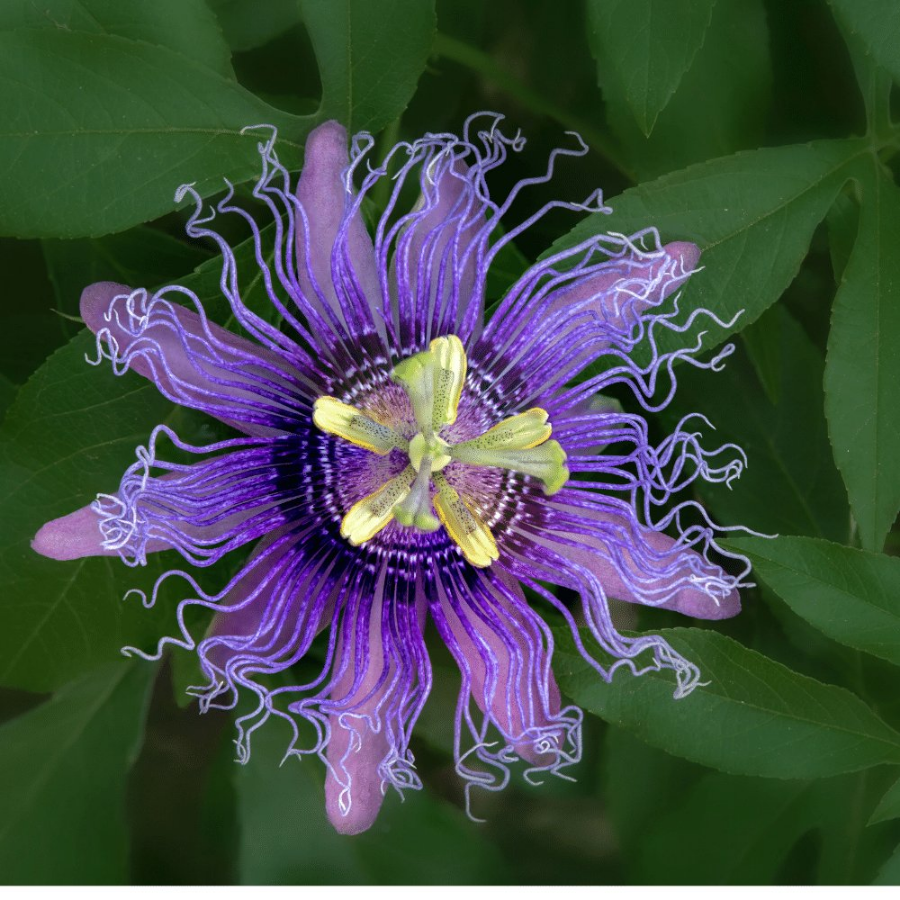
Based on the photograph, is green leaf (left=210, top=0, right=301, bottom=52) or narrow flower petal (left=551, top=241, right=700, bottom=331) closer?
narrow flower petal (left=551, top=241, right=700, bottom=331)

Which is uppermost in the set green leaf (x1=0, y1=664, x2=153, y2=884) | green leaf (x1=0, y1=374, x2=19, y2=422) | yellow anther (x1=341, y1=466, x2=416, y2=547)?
yellow anther (x1=341, y1=466, x2=416, y2=547)

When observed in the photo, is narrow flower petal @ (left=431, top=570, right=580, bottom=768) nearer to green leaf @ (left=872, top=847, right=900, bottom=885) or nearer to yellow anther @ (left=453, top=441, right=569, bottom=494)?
yellow anther @ (left=453, top=441, right=569, bottom=494)

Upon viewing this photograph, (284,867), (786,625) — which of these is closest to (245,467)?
(284,867)

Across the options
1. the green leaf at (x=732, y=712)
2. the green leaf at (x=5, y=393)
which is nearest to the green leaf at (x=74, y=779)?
the green leaf at (x=5, y=393)

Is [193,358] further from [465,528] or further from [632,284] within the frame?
[632,284]

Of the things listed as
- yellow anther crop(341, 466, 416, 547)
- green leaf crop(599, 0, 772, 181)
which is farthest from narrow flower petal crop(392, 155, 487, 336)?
green leaf crop(599, 0, 772, 181)

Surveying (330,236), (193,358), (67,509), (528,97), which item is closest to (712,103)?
(528,97)
